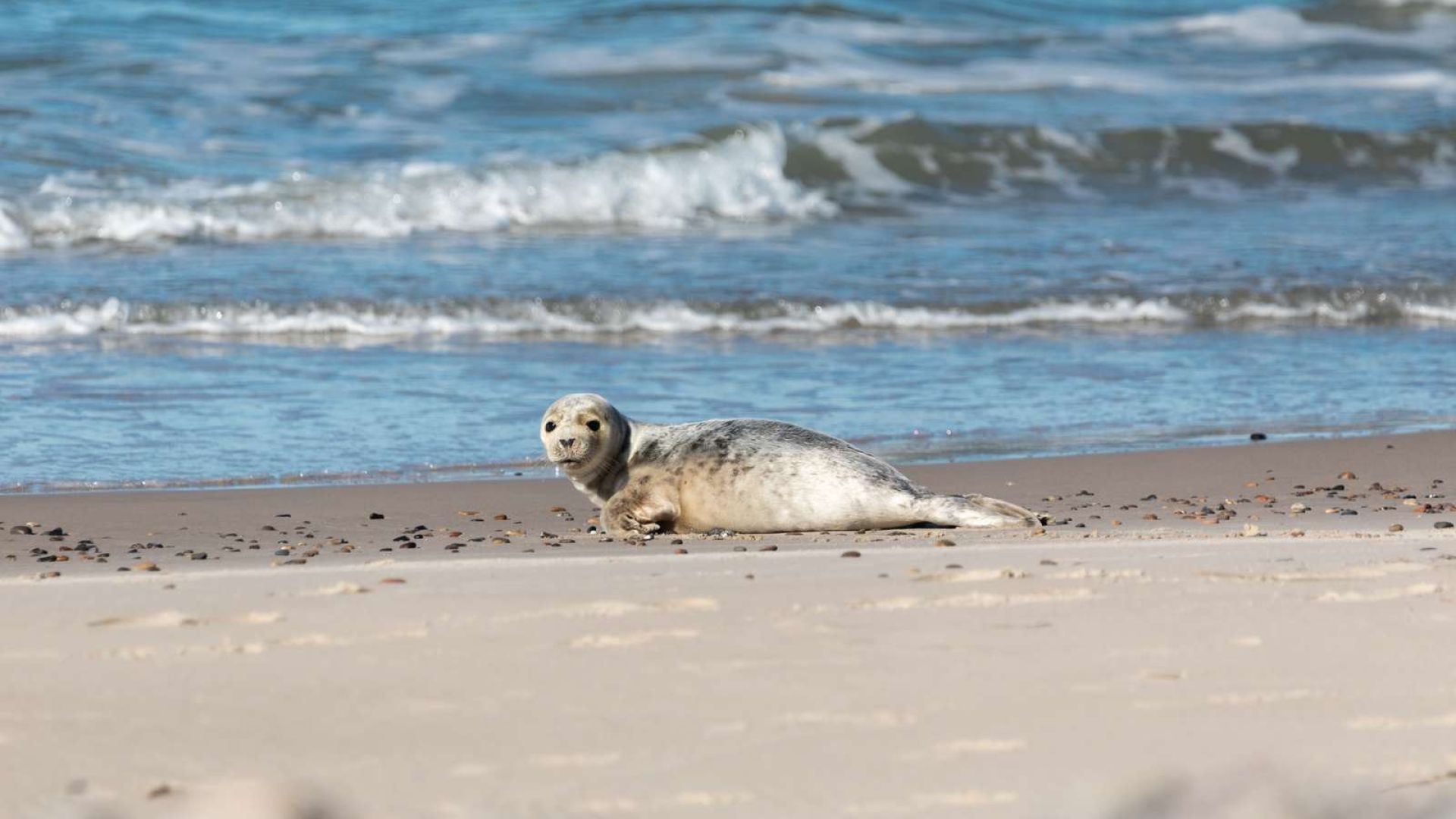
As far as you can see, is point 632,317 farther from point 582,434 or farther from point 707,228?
point 582,434

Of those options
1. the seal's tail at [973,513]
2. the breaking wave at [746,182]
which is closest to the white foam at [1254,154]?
the breaking wave at [746,182]

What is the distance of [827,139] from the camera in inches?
657

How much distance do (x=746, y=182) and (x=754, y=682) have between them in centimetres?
1234

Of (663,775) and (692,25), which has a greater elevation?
(692,25)

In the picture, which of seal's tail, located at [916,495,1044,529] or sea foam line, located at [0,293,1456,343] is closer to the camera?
seal's tail, located at [916,495,1044,529]

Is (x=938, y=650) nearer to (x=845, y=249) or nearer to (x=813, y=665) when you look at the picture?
(x=813, y=665)

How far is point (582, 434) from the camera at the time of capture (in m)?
5.79

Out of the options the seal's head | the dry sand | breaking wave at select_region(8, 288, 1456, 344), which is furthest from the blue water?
the dry sand

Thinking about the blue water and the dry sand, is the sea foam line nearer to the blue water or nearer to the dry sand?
the blue water

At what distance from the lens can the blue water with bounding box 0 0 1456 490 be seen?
7.89 metres

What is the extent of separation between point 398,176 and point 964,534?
33.2ft

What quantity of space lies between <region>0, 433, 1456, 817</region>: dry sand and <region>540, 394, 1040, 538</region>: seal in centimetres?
80

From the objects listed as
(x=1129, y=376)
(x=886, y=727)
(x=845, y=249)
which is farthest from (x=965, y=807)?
(x=845, y=249)

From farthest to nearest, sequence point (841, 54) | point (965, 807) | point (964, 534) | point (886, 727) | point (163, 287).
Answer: point (841, 54) → point (163, 287) → point (964, 534) → point (886, 727) → point (965, 807)
